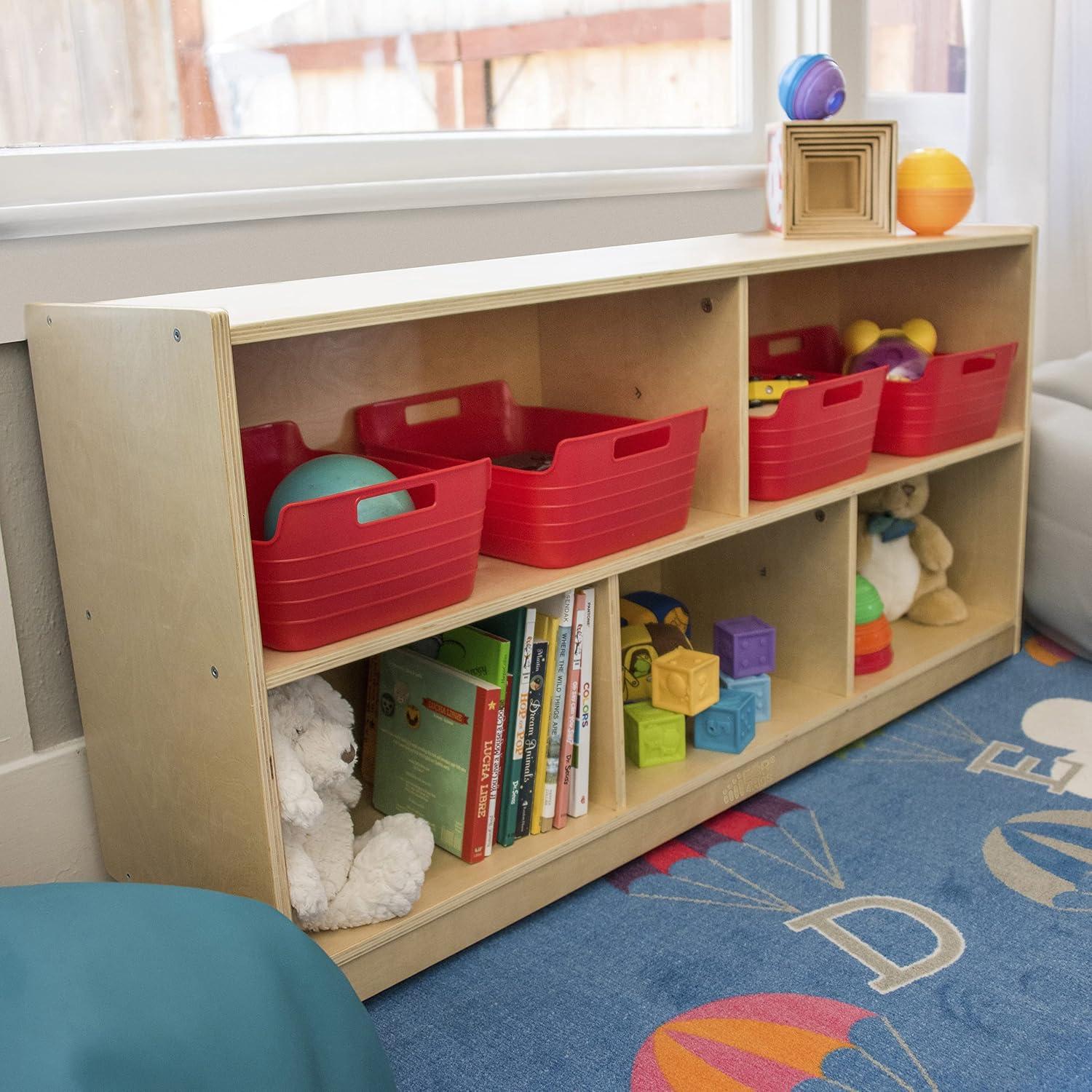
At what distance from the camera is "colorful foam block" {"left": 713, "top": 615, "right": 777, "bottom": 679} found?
5.23 feet

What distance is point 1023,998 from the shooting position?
1153 mm

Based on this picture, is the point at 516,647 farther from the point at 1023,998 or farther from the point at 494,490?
the point at 1023,998

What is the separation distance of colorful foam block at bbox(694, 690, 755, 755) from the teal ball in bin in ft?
1.75

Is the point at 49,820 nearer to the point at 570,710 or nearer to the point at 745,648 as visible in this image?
the point at 570,710

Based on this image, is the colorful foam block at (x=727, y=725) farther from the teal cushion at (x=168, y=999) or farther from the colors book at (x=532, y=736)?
the teal cushion at (x=168, y=999)

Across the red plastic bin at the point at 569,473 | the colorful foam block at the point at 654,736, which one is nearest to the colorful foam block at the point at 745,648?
the colorful foam block at the point at 654,736

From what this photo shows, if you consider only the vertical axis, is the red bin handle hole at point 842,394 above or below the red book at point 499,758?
above

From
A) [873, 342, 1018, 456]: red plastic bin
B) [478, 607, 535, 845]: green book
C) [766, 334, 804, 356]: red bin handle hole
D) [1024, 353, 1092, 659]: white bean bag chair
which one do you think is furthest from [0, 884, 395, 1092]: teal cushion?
[1024, 353, 1092, 659]: white bean bag chair

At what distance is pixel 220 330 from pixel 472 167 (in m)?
0.75

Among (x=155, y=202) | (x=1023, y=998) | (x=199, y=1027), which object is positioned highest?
(x=155, y=202)

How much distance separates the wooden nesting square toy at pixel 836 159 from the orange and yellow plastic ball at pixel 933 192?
0.04 m

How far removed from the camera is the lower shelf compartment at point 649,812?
1.21 m

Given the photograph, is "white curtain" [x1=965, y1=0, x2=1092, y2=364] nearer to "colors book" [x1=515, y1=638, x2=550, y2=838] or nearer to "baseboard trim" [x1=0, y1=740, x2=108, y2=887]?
"colors book" [x1=515, y1=638, x2=550, y2=838]

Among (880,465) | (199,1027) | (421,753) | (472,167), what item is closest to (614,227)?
(472,167)
